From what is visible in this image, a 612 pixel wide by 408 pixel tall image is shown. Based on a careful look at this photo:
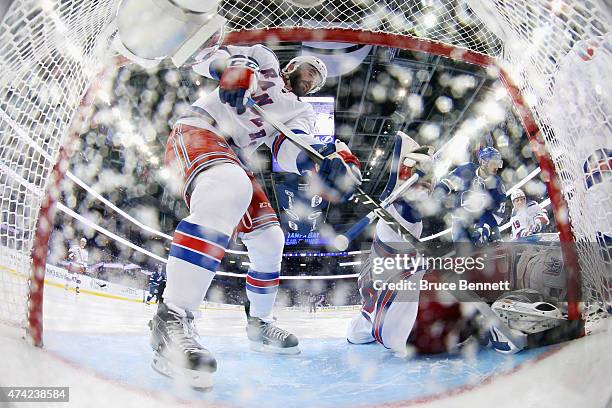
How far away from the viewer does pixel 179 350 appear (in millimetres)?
713

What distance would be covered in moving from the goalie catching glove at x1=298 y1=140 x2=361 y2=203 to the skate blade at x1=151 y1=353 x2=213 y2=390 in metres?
0.38

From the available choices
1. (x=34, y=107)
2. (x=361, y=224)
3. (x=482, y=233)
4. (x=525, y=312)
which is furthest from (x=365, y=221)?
(x=34, y=107)

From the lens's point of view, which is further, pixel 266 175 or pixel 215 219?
pixel 266 175

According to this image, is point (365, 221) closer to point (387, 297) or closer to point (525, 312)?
point (387, 297)

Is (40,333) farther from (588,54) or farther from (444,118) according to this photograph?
(588,54)

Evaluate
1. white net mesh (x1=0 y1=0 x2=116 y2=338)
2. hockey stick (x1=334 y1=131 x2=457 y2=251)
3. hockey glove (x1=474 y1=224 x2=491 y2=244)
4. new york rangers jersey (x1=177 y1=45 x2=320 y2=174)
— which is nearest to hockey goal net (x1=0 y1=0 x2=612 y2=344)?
white net mesh (x1=0 y1=0 x2=116 y2=338)

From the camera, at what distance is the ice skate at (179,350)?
0.71 metres

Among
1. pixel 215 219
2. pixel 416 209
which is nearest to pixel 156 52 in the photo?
pixel 215 219

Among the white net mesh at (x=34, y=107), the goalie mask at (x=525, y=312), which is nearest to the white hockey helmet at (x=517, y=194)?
the goalie mask at (x=525, y=312)

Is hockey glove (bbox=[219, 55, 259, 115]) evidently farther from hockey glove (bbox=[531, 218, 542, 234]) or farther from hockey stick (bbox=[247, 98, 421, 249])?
hockey glove (bbox=[531, 218, 542, 234])

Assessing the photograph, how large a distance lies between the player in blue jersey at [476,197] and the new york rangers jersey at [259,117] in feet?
0.99

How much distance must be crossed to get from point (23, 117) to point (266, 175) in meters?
0.51

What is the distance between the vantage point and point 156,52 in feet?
2.28

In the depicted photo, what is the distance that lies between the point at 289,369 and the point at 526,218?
2.00 ft
